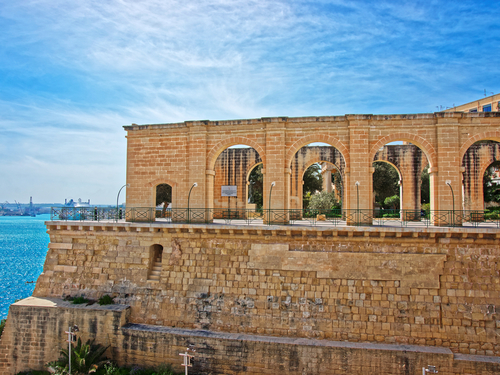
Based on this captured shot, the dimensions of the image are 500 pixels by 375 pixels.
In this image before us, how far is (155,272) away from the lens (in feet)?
40.9

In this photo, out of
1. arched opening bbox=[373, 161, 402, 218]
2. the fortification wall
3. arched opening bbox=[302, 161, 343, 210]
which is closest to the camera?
the fortification wall

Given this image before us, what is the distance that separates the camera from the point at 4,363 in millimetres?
11789

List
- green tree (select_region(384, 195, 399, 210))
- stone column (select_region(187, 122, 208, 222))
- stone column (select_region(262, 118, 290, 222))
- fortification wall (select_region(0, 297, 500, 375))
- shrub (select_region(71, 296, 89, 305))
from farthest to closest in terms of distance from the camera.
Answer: green tree (select_region(384, 195, 399, 210)) → stone column (select_region(187, 122, 208, 222)) → stone column (select_region(262, 118, 290, 222)) → shrub (select_region(71, 296, 89, 305)) → fortification wall (select_region(0, 297, 500, 375))

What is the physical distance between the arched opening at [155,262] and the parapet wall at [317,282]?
0.62ft

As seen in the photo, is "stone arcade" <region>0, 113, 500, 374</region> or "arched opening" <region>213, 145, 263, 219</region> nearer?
"stone arcade" <region>0, 113, 500, 374</region>

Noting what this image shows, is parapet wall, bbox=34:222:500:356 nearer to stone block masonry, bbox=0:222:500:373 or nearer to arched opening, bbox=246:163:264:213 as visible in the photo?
stone block masonry, bbox=0:222:500:373

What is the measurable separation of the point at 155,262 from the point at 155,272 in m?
0.53

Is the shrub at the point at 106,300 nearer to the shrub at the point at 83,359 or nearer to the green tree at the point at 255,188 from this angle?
the shrub at the point at 83,359

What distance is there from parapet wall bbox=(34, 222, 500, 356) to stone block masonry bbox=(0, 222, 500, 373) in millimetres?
32

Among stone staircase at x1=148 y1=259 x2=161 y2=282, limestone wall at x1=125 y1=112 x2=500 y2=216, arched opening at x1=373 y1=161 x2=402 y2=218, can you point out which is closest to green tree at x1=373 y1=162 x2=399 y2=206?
arched opening at x1=373 y1=161 x2=402 y2=218

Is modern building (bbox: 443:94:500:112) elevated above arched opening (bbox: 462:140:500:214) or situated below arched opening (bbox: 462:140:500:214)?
above

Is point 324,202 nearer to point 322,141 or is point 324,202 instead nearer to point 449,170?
point 322,141

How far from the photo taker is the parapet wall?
34.0ft

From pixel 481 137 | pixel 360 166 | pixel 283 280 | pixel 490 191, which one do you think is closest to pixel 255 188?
pixel 360 166
